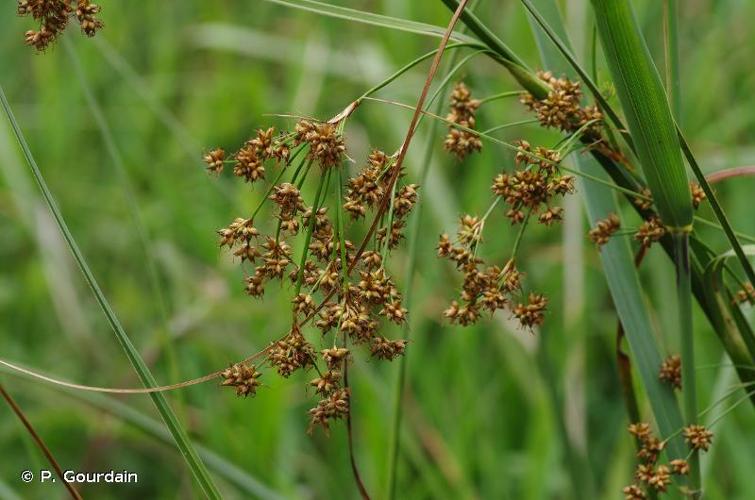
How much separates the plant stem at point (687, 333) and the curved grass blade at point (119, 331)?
0.56 meters

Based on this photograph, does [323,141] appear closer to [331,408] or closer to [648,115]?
[331,408]

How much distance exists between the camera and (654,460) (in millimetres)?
1156

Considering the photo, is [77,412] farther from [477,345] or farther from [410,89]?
[410,89]

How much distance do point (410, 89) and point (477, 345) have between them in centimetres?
97

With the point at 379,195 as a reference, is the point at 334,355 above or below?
below

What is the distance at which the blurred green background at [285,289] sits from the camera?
262 centimetres

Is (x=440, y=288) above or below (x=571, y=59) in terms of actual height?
above

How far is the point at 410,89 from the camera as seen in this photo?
3.50 metres

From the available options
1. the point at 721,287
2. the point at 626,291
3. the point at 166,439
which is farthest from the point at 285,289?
the point at 721,287

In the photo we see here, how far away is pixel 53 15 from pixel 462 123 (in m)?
0.47

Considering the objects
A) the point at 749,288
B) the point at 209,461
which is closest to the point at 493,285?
the point at 749,288

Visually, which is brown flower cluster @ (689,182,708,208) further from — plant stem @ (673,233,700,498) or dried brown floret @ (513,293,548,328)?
dried brown floret @ (513,293,548,328)

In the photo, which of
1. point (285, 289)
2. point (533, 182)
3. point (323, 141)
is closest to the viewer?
point (323, 141)

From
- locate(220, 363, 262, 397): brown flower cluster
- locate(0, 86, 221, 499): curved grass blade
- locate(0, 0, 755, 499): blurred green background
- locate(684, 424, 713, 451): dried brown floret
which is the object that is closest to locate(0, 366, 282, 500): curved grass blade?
locate(0, 0, 755, 499): blurred green background
